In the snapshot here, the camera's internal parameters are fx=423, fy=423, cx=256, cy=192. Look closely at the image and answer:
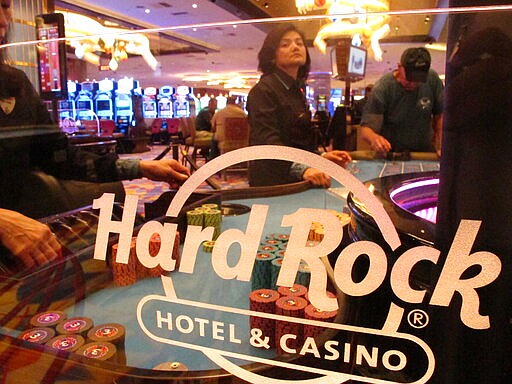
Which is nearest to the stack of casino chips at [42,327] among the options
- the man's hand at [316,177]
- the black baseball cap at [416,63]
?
the man's hand at [316,177]

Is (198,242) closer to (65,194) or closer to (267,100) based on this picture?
(267,100)

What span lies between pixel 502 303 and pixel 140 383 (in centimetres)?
54

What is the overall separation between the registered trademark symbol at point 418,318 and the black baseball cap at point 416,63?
1.29 feet

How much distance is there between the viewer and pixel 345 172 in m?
0.66

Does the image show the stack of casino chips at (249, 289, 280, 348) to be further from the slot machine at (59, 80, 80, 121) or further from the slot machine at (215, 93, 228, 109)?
the slot machine at (59, 80, 80, 121)

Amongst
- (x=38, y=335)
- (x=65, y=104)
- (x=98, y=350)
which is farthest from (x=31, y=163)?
(x=98, y=350)

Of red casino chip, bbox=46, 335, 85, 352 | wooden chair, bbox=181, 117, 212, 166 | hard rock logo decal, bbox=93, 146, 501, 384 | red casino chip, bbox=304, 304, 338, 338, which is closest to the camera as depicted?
hard rock logo decal, bbox=93, 146, 501, 384

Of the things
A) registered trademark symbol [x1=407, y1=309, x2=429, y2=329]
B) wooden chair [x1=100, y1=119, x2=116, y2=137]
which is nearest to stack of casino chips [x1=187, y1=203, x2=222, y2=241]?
registered trademark symbol [x1=407, y1=309, x2=429, y2=329]

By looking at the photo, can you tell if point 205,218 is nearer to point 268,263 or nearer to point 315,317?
point 268,263

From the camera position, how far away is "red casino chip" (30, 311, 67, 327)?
2.78 ft

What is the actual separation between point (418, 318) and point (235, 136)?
462 millimetres

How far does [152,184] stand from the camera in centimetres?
106

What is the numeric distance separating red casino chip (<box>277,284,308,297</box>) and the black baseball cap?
0.41 metres

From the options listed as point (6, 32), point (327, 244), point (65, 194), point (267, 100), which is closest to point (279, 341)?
point (327, 244)
